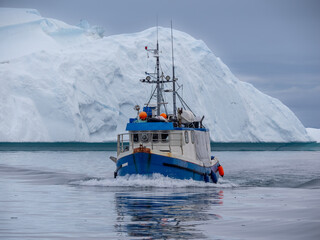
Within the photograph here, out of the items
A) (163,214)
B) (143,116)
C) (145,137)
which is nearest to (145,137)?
(145,137)

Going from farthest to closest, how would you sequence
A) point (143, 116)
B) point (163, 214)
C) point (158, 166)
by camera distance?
point (143, 116) < point (158, 166) < point (163, 214)

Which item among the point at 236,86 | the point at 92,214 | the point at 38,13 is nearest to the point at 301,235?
the point at 92,214

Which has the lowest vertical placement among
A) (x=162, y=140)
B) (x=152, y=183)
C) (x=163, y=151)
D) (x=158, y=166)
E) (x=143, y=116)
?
(x=152, y=183)

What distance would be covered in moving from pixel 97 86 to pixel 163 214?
198ft

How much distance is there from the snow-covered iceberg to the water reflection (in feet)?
160

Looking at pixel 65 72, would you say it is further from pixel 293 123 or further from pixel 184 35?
pixel 293 123

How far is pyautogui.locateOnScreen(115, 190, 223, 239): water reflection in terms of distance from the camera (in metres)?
9.48

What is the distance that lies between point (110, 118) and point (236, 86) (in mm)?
24353

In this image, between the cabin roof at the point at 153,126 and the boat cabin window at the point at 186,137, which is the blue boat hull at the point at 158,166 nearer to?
the boat cabin window at the point at 186,137

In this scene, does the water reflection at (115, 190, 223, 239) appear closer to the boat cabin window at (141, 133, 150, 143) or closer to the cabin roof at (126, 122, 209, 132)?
the cabin roof at (126, 122, 209, 132)

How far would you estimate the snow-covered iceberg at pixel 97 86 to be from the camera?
6669 centimetres

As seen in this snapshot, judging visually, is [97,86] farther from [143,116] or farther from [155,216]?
[155,216]

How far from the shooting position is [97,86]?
71500mm

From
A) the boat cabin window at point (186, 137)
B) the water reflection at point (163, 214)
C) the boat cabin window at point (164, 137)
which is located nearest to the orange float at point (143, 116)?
the boat cabin window at point (164, 137)
